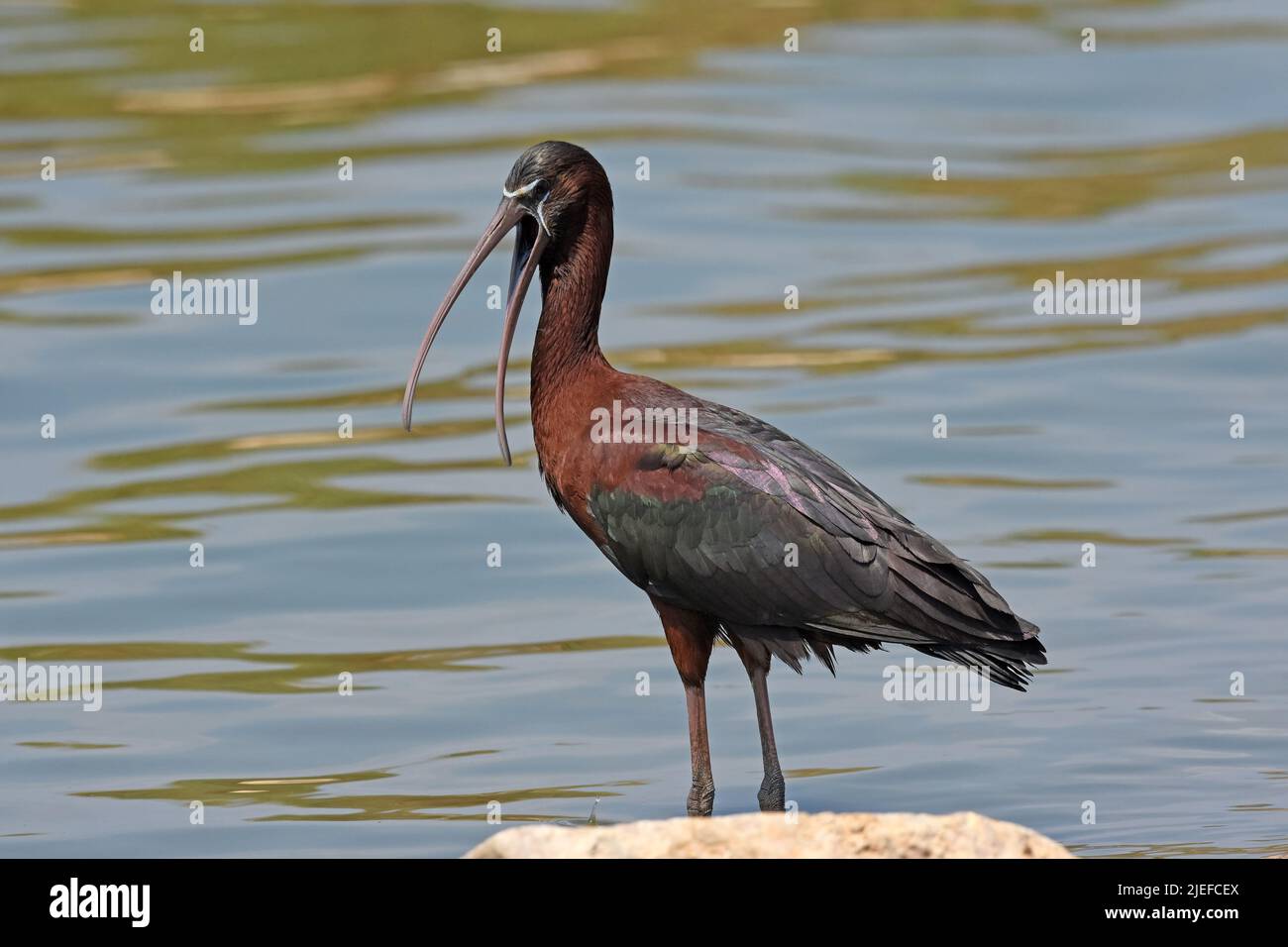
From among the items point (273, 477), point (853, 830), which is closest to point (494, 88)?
point (273, 477)

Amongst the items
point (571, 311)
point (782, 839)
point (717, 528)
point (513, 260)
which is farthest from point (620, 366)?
point (782, 839)

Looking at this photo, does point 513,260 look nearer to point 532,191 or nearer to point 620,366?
point 532,191

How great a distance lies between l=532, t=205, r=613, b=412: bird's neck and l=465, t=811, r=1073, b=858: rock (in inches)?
128

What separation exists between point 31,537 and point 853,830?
9.65 m

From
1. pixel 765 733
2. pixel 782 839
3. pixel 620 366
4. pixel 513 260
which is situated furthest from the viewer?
pixel 620 366

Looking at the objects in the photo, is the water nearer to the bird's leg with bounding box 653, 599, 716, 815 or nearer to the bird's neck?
the bird's leg with bounding box 653, 599, 716, 815

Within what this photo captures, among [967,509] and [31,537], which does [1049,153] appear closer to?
[967,509]

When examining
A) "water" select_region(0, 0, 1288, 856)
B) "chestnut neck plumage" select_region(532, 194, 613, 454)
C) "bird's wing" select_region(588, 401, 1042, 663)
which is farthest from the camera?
"water" select_region(0, 0, 1288, 856)

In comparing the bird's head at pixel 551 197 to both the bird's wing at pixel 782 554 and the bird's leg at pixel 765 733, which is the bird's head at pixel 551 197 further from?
the bird's leg at pixel 765 733

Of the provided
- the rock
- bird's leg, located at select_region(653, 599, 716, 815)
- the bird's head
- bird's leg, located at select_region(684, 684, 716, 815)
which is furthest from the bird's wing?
the rock

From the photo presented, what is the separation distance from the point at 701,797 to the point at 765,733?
37 cm

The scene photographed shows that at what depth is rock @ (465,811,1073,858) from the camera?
6.69 m

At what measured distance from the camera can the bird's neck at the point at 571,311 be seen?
9.76 meters

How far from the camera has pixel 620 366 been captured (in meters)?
18.3
